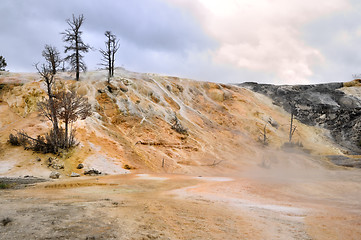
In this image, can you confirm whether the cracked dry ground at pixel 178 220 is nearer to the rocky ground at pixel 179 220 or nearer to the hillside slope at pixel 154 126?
the rocky ground at pixel 179 220

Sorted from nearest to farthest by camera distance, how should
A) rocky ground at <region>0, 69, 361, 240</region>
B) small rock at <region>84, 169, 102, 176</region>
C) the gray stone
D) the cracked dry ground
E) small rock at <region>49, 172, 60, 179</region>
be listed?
the cracked dry ground → rocky ground at <region>0, 69, 361, 240</region> → small rock at <region>49, 172, 60, 179</region> → small rock at <region>84, 169, 102, 176</region> → the gray stone

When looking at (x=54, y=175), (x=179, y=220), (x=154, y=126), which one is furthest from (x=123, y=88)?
(x=179, y=220)

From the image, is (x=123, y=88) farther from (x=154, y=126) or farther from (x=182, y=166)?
(x=182, y=166)

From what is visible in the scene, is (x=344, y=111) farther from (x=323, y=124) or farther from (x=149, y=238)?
(x=149, y=238)

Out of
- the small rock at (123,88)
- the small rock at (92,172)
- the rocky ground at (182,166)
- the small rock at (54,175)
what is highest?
the small rock at (123,88)

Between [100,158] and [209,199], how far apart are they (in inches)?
415

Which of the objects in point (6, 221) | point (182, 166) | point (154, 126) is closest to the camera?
point (6, 221)

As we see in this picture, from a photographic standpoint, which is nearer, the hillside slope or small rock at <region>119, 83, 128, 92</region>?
the hillside slope

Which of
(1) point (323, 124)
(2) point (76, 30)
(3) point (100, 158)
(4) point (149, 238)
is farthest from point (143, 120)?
(1) point (323, 124)

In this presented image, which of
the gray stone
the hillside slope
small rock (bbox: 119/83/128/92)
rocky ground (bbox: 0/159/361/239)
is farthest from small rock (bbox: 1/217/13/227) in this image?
the gray stone

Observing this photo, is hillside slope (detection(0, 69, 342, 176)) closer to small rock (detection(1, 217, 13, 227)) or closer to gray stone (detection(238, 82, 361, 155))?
gray stone (detection(238, 82, 361, 155))

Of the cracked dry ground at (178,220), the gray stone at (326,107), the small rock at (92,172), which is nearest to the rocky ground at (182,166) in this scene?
the cracked dry ground at (178,220)

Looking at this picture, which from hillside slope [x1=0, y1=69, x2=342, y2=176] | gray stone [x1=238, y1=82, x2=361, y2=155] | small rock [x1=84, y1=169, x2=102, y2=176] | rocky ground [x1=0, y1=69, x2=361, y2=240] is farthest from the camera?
gray stone [x1=238, y1=82, x2=361, y2=155]

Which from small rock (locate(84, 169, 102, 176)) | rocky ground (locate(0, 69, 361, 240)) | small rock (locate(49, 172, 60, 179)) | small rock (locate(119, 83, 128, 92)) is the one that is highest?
small rock (locate(119, 83, 128, 92))
